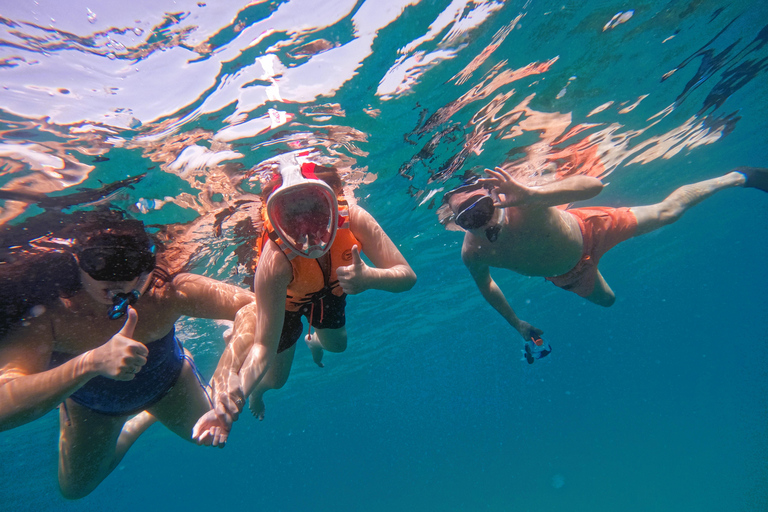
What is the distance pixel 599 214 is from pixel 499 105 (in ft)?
11.6

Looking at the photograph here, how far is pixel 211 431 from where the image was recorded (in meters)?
3.06

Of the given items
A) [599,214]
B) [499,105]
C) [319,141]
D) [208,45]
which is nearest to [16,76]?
[208,45]

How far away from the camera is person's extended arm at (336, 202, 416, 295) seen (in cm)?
306

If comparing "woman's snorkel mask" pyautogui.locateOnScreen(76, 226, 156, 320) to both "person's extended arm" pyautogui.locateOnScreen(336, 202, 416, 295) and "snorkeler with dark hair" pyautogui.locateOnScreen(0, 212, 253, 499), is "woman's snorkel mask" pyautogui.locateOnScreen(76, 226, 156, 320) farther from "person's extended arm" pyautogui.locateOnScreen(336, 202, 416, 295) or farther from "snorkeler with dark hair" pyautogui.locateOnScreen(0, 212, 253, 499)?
"person's extended arm" pyautogui.locateOnScreen(336, 202, 416, 295)

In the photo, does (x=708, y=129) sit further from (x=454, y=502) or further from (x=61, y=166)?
(x=454, y=502)

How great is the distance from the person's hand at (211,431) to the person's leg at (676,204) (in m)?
9.08

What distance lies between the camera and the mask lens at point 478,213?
6160mm

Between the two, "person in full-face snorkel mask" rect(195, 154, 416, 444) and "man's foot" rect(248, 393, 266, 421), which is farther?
"man's foot" rect(248, 393, 266, 421)

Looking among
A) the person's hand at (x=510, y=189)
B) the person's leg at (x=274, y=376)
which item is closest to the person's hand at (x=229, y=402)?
the person's leg at (x=274, y=376)

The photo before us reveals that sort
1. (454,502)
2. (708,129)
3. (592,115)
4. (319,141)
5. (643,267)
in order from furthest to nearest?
(454,502), (643,267), (708,129), (592,115), (319,141)

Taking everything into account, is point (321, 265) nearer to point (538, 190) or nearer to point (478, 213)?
point (478, 213)

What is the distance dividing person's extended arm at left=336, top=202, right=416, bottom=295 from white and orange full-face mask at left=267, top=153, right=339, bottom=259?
356 mm

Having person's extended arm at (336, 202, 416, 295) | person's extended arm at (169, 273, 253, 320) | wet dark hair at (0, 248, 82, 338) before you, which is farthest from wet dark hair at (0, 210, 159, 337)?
person's extended arm at (336, 202, 416, 295)

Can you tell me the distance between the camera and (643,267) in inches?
1438
